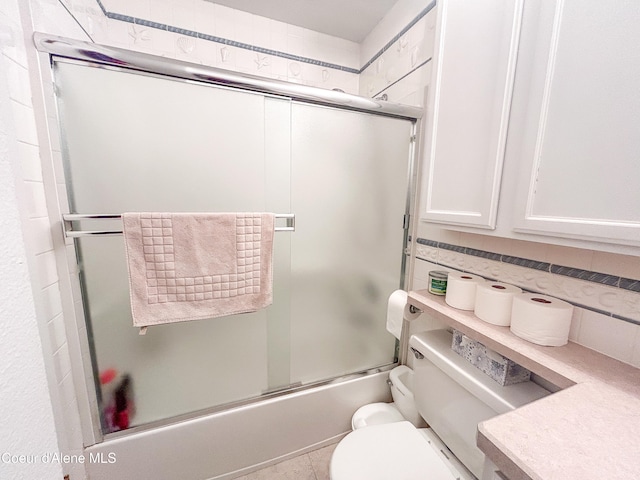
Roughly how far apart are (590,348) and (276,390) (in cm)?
121

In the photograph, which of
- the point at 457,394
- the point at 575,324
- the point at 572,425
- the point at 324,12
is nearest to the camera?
the point at 572,425

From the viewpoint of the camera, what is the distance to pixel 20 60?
703mm

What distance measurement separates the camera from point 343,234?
1.24 m

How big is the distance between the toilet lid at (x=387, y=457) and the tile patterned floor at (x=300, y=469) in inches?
18.3

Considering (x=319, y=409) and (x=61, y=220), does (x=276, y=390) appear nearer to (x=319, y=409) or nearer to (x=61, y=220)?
(x=319, y=409)

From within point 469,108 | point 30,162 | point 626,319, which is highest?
point 469,108

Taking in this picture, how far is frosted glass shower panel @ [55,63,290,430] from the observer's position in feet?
2.73

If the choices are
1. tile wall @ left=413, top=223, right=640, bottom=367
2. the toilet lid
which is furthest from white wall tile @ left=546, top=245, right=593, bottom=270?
the toilet lid

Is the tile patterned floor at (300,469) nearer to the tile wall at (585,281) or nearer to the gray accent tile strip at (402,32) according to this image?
the tile wall at (585,281)

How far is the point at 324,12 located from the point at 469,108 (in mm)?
1237

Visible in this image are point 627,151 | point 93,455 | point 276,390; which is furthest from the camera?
point 276,390

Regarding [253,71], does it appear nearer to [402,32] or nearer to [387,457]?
[402,32]

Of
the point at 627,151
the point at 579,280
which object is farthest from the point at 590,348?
the point at 627,151

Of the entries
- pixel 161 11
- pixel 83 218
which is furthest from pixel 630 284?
pixel 161 11
